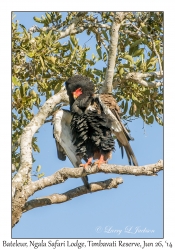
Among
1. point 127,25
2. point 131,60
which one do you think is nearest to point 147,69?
point 131,60

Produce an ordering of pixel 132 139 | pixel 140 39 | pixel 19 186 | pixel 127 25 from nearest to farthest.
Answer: pixel 19 186
pixel 132 139
pixel 140 39
pixel 127 25

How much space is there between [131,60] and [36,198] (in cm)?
224

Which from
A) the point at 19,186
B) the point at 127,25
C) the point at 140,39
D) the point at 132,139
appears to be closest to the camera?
the point at 19,186

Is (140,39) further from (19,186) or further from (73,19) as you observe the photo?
(19,186)

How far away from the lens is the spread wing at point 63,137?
7473 mm

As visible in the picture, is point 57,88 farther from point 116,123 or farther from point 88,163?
point 88,163

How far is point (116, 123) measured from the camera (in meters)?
7.18

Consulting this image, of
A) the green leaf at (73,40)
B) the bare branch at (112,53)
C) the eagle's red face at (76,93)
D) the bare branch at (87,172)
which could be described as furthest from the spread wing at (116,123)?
the green leaf at (73,40)

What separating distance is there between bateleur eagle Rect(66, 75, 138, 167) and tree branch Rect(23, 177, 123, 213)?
351 mm

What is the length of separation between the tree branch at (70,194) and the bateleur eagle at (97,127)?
1.15 feet

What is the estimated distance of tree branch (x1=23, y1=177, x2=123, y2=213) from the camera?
21.8 ft

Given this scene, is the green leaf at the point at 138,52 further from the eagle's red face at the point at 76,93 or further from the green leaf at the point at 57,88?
the green leaf at the point at 57,88

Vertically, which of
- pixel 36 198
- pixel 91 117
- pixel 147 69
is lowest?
pixel 36 198

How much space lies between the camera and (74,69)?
786 centimetres
